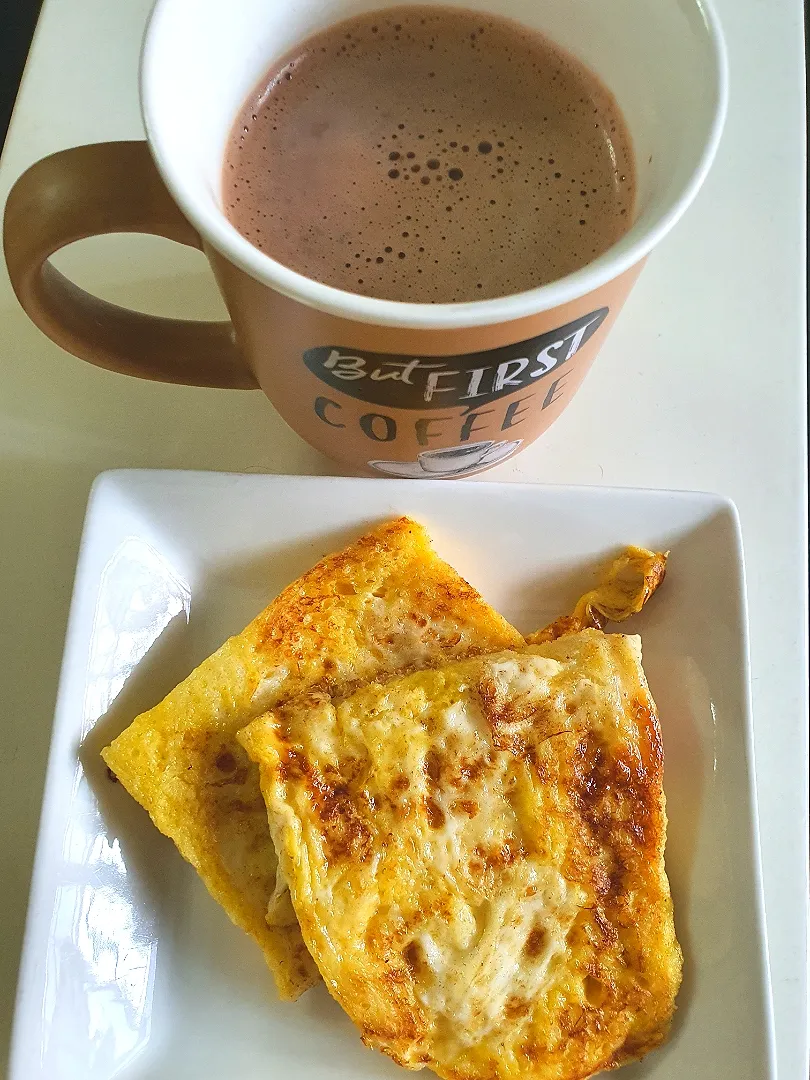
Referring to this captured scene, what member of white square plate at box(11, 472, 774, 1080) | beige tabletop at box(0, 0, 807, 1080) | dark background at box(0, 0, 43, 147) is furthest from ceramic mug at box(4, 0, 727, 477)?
dark background at box(0, 0, 43, 147)

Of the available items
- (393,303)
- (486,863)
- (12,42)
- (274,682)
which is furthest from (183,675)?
(12,42)

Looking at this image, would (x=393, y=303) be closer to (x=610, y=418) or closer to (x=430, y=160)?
(x=430, y=160)

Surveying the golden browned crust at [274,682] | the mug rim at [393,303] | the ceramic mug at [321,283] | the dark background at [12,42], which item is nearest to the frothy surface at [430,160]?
the ceramic mug at [321,283]

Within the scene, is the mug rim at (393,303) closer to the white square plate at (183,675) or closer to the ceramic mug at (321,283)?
the ceramic mug at (321,283)

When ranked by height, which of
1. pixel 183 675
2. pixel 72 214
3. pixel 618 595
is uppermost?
pixel 72 214

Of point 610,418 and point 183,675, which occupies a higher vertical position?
point 610,418

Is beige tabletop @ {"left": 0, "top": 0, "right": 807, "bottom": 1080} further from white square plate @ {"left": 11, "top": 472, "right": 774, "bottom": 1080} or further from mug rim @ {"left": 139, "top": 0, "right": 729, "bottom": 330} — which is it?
mug rim @ {"left": 139, "top": 0, "right": 729, "bottom": 330}

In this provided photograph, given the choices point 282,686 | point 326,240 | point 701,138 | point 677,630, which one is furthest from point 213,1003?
point 701,138
